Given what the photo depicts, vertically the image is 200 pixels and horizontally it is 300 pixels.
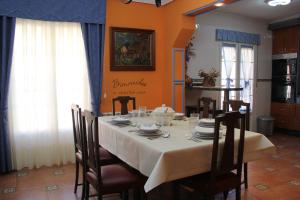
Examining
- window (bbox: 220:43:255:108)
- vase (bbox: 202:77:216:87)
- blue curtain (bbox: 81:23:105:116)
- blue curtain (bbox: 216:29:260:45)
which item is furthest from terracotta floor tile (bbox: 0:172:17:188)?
blue curtain (bbox: 216:29:260:45)

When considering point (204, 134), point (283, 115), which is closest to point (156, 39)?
point (204, 134)

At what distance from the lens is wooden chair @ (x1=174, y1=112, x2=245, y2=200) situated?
6.62ft

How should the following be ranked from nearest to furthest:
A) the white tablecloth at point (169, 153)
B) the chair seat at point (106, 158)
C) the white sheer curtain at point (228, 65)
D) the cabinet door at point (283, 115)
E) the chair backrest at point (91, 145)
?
the white tablecloth at point (169, 153), the chair backrest at point (91, 145), the chair seat at point (106, 158), the white sheer curtain at point (228, 65), the cabinet door at point (283, 115)

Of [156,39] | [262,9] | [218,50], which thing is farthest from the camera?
[218,50]

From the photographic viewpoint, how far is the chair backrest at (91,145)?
6.97 ft

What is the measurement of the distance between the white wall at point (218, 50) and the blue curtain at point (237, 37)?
9cm

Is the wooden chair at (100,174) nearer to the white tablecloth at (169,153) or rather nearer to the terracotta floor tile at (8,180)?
the white tablecloth at (169,153)

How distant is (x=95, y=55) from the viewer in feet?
13.3

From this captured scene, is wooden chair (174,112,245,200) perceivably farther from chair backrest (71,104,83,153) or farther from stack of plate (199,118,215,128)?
chair backrest (71,104,83,153)

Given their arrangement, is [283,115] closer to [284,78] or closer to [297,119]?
[297,119]

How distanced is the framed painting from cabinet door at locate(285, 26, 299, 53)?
3367 mm

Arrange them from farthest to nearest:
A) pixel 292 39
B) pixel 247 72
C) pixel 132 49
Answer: pixel 247 72, pixel 292 39, pixel 132 49

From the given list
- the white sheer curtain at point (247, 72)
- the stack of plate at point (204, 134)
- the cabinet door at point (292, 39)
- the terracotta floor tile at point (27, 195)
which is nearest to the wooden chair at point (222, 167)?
the stack of plate at point (204, 134)

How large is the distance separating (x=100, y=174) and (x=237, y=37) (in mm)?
4643
